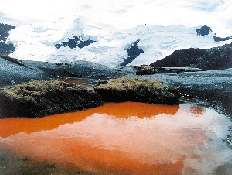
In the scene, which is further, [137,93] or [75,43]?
[75,43]

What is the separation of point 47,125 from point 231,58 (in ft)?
204

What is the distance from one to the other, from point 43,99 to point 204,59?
209 ft

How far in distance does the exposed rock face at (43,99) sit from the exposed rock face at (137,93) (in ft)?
2.80

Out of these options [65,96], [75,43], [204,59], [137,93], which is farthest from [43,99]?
[75,43]

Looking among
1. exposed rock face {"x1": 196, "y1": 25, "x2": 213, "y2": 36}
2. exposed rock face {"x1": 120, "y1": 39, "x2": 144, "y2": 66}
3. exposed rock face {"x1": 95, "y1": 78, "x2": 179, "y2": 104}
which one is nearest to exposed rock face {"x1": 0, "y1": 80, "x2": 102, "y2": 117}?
exposed rock face {"x1": 95, "y1": 78, "x2": 179, "y2": 104}

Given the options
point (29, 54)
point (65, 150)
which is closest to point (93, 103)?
point (65, 150)

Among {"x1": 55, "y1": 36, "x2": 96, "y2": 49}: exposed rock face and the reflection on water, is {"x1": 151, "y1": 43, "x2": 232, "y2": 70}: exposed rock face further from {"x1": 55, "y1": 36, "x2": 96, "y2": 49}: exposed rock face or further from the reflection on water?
{"x1": 55, "y1": 36, "x2": 96, "y2": 49}: exposed rock face

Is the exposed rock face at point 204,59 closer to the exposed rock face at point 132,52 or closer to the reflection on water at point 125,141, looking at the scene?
the exposed rock face at point 132,52

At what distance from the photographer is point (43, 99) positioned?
1677cm

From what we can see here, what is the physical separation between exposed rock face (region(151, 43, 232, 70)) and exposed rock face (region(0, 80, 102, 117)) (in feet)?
165

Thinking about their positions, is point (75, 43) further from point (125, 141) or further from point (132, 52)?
point (125, 141)

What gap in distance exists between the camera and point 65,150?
11.5 m

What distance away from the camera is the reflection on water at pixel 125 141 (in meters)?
10.8

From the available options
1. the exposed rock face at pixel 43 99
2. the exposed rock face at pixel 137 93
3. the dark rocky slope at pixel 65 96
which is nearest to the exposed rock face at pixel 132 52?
the exposed rock face at pixel 137 93
